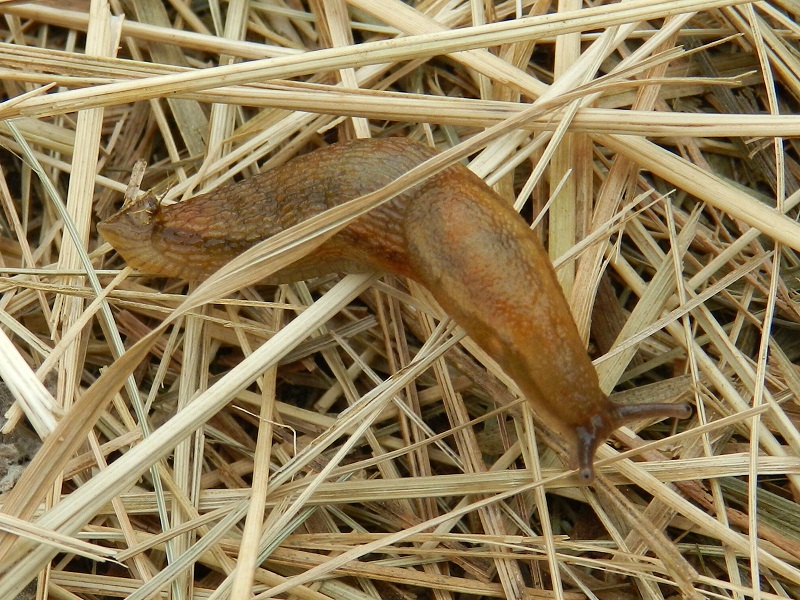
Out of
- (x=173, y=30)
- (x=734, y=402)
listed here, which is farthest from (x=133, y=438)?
(x=734, y=402)

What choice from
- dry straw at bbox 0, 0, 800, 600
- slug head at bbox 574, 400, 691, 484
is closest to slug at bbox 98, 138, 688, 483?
slug head at bbox 574, 400, 691, 484

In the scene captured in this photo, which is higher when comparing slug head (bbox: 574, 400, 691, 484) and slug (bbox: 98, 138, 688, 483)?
slug (bbox: 98, 138, 688, 483)

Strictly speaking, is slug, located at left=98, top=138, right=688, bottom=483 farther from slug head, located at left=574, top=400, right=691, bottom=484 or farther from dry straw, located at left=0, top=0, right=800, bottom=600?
dry straw, located at left=0, top=0, right=800, bottom=600

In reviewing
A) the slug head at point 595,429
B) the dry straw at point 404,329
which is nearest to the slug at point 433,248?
the slug head at point 595,429

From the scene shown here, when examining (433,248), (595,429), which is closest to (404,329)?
(433,248)

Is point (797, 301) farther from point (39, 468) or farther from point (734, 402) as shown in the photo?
point (39, 468)

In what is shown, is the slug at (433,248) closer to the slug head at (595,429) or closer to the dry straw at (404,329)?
the slug head at (595,429)
